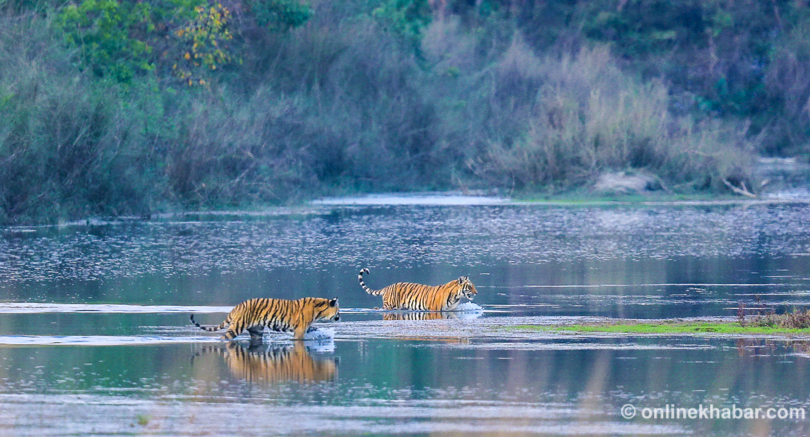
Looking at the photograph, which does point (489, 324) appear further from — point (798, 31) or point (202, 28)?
point (798, 31)

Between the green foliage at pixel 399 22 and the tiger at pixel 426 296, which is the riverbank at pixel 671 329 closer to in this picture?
the tiger at pixel 426 296

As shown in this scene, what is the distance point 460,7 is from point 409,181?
81.2ft

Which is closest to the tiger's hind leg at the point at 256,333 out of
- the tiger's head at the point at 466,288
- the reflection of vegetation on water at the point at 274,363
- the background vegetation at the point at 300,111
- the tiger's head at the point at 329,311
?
the reflection of vegetation on water at the point at 274,363

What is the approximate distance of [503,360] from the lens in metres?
12.1

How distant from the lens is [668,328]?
14.1 m

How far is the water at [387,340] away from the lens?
987 cm

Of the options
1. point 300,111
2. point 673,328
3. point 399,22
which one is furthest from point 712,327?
point 399,22

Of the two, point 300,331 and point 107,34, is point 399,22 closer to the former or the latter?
point 107,34

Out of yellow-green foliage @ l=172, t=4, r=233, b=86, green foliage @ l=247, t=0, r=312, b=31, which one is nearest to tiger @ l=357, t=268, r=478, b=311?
yellow-green foliage @ l=172, t=4, r=233, b=86

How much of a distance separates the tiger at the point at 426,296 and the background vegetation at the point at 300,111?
14.2m

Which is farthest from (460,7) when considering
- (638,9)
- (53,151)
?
(53,151)

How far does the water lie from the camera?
9.87 meters

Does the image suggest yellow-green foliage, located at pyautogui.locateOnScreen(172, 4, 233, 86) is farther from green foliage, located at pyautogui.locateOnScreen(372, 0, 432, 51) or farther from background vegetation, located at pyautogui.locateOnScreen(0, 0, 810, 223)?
green foliage, located at pyautogui.locateOnScreen(372, 0, 432, 51)

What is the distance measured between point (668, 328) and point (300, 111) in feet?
93.5
